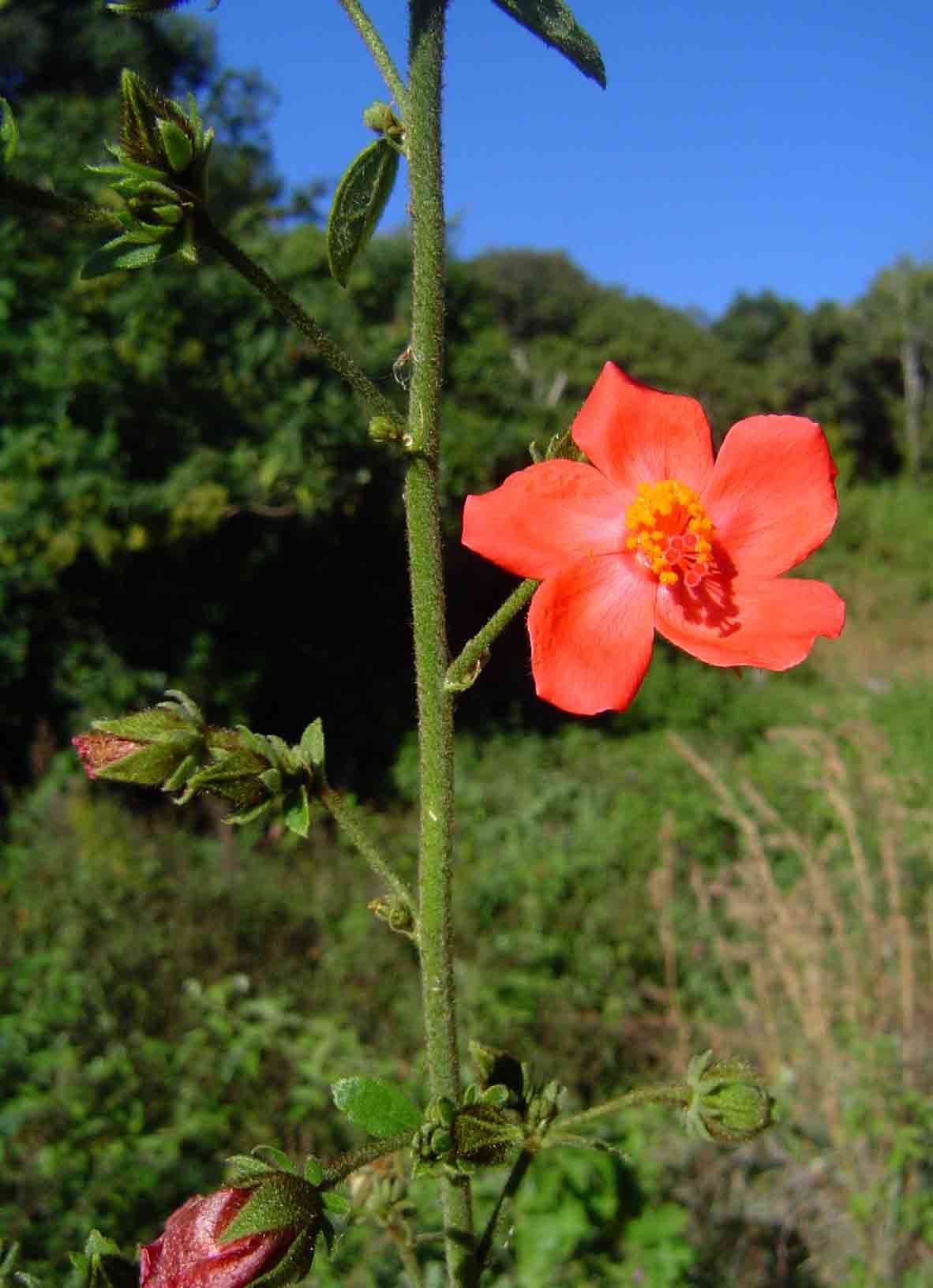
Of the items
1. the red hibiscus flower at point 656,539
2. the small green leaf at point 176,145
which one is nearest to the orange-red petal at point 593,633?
the red hibiscus flower at point 656,539

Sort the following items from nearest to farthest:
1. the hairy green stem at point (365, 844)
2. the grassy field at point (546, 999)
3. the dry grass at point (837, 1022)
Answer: the hairy green stem at point (365, 844), the grassy field at point (546, 999), the dry grass at point (837, 1022)

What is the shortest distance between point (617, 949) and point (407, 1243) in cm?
334

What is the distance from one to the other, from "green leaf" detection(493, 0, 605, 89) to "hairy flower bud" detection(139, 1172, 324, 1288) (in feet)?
3.02

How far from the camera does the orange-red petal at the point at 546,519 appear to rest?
0.92m

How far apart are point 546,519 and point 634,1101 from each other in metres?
0.57

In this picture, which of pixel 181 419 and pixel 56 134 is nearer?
pixel 181 419

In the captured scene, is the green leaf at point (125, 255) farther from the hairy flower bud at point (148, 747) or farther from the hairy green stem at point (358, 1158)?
the hairy green stem at point (358, 1158)

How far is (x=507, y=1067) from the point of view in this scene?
1060mm

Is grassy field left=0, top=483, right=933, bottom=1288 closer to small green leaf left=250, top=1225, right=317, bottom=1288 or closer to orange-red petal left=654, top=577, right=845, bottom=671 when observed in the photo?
small green leaf left=250, top=1225, right=317, bottom=1288

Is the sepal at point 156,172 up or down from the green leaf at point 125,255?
up

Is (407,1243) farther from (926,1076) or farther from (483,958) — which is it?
(483,958)

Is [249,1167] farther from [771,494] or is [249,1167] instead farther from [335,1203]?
[771,494]

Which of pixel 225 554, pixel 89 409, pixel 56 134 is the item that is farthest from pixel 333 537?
pixel 56 134

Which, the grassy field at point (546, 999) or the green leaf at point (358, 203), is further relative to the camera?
the grassy field at point (546, 999)
